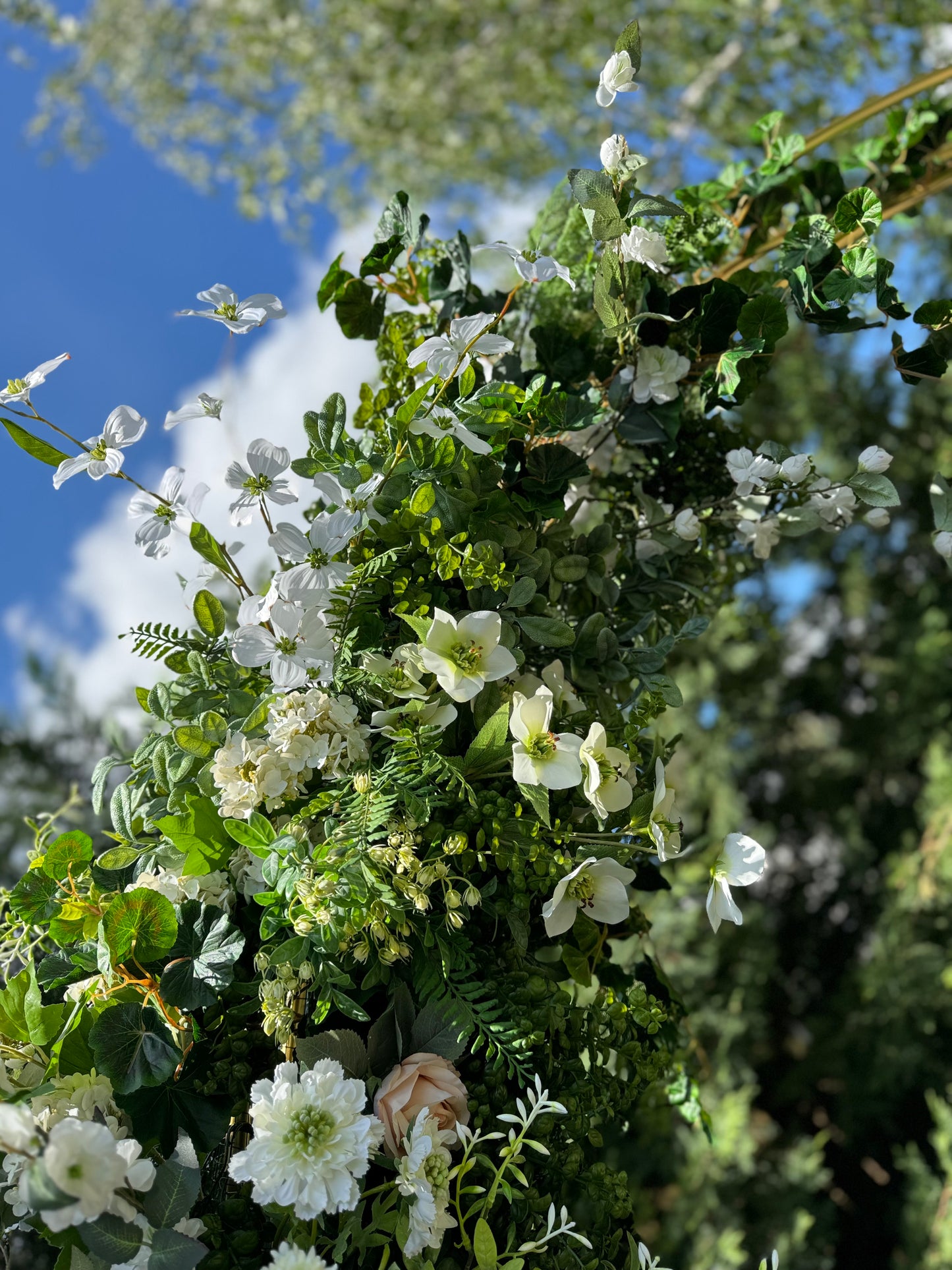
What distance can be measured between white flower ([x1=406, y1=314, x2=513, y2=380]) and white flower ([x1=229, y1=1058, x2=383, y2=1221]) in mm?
407

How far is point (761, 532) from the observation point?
0.73 m

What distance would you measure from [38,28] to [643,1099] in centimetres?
340

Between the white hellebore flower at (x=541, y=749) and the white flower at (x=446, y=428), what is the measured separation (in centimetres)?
15

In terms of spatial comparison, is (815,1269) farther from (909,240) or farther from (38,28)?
(38,28)

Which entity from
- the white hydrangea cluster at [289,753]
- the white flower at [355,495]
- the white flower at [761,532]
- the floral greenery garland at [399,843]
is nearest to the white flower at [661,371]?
the floral greenery garland at [399,843]

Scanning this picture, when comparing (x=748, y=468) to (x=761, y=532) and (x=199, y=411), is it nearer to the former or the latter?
(x=761, y=532)

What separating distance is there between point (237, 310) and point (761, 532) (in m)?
0.43

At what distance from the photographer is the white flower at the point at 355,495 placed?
532mm

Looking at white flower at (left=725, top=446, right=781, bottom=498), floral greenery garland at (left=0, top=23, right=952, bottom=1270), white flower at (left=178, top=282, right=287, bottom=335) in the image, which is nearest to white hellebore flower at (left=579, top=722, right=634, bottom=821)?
floral greenery garland at (left=0, top=23, right=952, bottom=1270)

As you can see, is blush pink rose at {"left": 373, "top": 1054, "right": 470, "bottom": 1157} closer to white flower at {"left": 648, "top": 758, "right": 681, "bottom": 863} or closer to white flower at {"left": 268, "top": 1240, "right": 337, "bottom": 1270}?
white flower at {"left": 268, "top": 1240, "right": 337, "bottom": 1270}

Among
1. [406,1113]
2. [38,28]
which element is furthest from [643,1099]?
[38,28]

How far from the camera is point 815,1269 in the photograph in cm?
167

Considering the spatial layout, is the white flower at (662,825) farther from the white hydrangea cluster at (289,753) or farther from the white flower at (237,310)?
the white flower at (237,310)

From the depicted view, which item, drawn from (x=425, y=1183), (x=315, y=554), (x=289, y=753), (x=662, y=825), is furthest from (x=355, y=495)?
(x=425, y=1183)
